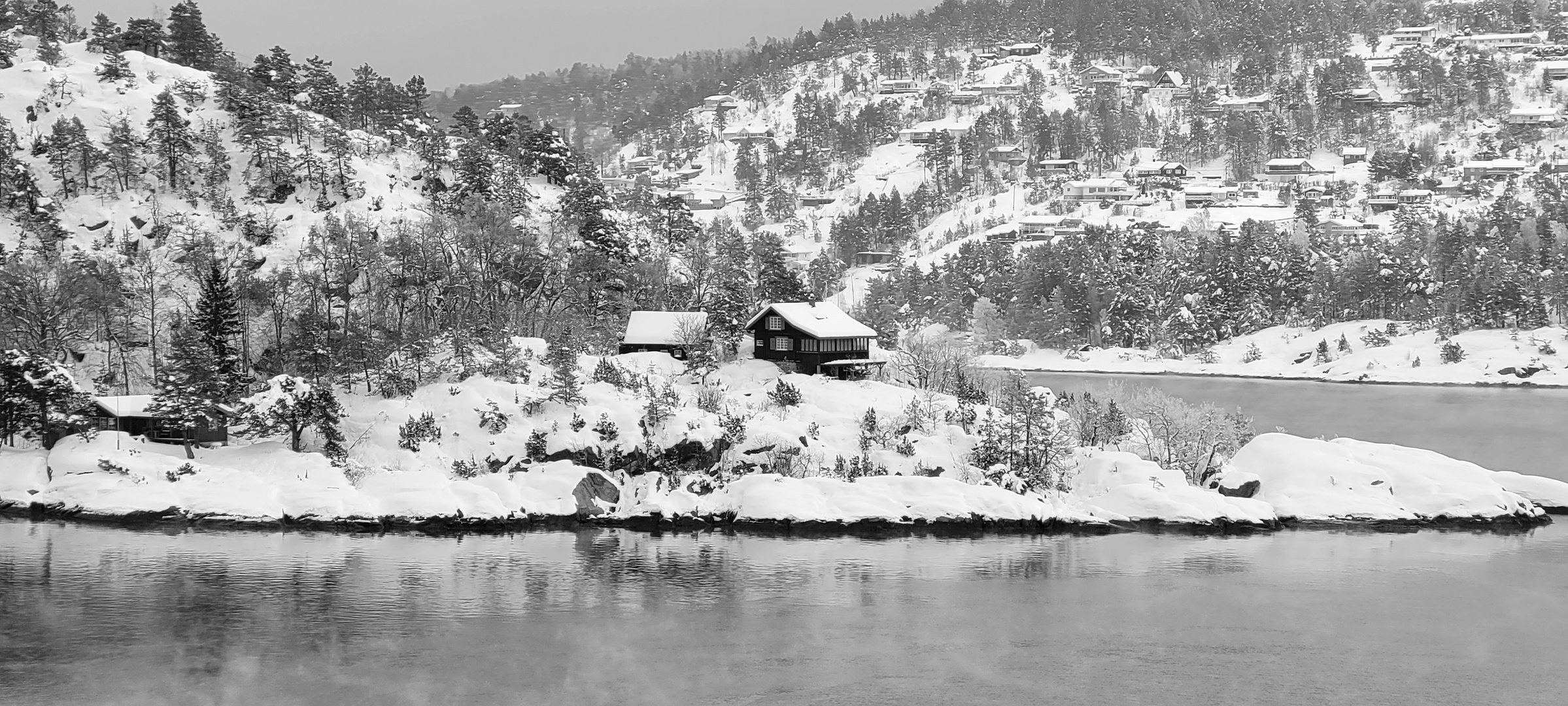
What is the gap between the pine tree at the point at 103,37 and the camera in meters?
67.9

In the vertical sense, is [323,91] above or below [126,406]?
above

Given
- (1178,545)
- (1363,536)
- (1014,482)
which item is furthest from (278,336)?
(1363,536)

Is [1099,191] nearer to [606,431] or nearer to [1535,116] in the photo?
[1535,116]

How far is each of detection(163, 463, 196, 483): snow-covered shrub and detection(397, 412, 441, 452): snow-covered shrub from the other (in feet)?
20.4

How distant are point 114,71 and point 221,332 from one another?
29.7 meters

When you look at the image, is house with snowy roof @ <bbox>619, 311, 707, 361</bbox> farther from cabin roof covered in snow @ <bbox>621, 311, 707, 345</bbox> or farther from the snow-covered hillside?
the snow-covered hillside

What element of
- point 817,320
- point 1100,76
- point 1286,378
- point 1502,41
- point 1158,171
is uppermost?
point 1502,41

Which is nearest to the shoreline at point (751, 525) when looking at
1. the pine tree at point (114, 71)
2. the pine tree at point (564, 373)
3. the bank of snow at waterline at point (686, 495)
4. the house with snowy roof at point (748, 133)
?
the bank of snow at waterline at point (686, 495)

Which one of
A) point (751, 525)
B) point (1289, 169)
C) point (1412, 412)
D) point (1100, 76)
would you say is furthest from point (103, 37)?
point (1100, 76)

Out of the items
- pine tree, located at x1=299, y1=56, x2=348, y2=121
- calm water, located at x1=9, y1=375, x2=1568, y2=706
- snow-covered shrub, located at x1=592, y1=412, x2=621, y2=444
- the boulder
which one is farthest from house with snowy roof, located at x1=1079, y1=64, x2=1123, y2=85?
the boulder

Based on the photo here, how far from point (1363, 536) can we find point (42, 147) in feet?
194

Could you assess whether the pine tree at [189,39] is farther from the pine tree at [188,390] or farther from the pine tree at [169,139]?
the pine tree at [188,390]

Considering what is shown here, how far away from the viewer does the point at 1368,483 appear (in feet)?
133

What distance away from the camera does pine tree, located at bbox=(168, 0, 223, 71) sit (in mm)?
71875
